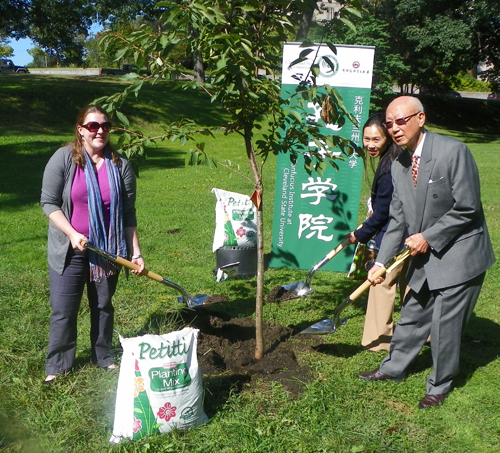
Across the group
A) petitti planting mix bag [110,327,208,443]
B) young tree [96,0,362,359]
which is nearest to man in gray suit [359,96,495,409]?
young tree [96,0,362,359]

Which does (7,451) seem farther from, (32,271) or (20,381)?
(32,271)

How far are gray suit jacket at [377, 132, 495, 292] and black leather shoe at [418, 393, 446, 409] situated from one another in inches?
28.1

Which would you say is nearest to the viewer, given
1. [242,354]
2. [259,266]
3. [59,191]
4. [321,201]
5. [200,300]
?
[59,191]

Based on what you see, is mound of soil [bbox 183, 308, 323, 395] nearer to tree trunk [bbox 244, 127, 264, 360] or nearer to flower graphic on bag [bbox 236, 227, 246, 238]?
tree trunk [bbox 244, 127, 264, 360]

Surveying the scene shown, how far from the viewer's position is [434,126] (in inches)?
1216

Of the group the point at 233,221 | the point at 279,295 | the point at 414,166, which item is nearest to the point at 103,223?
the point at 414,166

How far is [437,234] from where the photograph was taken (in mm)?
3254

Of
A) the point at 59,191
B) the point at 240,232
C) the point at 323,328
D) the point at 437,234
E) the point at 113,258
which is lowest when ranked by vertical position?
the point at 323,328

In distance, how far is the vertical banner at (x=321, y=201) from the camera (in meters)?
5.97

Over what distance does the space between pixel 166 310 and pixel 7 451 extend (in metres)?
2.07

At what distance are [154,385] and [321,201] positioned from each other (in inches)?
143

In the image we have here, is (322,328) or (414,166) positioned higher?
(414,166)

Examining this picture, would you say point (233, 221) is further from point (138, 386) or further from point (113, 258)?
point (138, 386)

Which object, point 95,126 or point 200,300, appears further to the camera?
point 200,300
